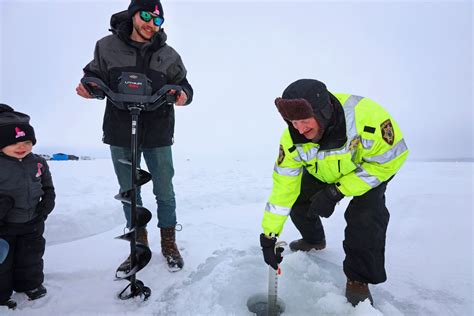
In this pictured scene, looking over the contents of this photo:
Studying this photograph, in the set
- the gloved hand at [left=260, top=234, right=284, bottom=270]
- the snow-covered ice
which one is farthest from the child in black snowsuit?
the gloved hand at [left=260, top=234, right=284, bottom=270]

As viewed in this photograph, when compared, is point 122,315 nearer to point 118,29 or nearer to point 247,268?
point 247,268

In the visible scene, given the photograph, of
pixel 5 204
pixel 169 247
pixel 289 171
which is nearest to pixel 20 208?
pixel 5 204

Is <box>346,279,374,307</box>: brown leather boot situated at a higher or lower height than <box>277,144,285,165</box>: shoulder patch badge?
lower

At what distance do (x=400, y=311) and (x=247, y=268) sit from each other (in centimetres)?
119

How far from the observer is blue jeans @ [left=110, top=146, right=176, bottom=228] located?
246 cm

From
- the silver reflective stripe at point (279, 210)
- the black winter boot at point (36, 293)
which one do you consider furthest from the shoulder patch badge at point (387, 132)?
the black winter boot at point (36, 293)

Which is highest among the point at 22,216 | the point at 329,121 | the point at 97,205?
the point at 329,121

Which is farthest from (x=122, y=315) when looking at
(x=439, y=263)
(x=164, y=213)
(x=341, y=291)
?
(x=439, y=263)

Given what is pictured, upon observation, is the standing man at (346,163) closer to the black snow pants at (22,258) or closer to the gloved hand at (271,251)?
the gloved hand at (271,251)

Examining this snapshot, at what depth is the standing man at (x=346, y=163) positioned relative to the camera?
172 cm

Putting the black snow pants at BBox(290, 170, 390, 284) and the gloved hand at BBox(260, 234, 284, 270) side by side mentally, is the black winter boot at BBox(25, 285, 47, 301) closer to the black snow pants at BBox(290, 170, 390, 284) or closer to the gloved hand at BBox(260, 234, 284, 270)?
the gloved hand at BBox(260, 234, 284, 270)

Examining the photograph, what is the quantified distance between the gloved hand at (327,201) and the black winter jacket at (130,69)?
51.2 inches

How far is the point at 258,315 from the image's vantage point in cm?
203

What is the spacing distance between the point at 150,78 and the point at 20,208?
1349 mm
